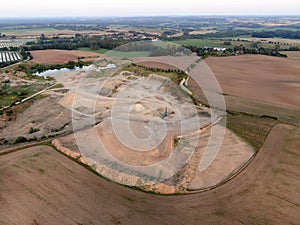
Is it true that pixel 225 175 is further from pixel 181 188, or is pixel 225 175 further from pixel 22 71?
pixel 22 71

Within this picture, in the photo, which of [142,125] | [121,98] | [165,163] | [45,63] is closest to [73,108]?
[121,98]

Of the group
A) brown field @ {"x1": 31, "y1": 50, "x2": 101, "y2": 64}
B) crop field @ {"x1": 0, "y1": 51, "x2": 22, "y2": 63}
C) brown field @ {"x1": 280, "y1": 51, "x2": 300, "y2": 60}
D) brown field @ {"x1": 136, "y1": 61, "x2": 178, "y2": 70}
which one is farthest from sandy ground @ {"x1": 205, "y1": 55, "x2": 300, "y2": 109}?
crop field @ {"x1": 0, "y1": 51, "x2": 22, "y2": 63}

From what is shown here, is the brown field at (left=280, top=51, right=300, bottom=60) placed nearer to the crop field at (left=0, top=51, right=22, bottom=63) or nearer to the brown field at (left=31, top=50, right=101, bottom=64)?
the brown field at (left=31, top=50, right=101, bottom=64)

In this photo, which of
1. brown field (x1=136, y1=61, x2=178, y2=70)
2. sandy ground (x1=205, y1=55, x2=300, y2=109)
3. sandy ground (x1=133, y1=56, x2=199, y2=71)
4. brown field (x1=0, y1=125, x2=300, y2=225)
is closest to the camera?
brown field (x1=0, y1=125, x2=300, y2=225)

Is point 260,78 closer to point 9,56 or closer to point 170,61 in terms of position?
point 170,61

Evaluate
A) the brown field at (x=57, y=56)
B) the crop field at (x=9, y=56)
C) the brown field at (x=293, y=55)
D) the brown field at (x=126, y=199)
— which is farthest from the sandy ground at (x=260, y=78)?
the crop field at (x=9, y=56)

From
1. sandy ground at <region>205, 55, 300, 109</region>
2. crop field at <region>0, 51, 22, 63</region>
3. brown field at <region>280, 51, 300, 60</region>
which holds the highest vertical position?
crop field at <region>0, 51, 22, 63</region>

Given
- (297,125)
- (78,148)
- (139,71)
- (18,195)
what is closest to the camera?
(18,195)
